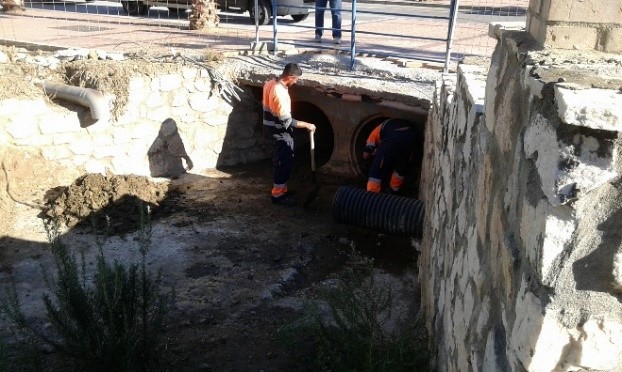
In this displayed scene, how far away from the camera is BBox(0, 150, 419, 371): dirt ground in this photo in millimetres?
4477

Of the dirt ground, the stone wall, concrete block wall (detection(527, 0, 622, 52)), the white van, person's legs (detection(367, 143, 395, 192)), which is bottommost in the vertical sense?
the dirt ground

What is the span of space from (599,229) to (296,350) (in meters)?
3.28

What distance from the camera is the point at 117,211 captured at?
650 centimetres

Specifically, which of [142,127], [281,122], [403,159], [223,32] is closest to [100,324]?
[281,122]

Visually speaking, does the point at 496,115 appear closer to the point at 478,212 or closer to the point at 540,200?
the point at 478,212

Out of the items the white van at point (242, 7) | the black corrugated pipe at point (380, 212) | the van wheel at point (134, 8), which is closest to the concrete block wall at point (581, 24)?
the black corrugated pipe at point (380, 212)

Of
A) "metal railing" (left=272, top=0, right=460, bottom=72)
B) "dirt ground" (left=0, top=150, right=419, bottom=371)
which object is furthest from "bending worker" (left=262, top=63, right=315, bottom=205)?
"metal railing" (left=272, top=0, right=460, bottom=72)

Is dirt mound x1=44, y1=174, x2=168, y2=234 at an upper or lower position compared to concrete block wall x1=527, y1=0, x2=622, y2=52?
lower

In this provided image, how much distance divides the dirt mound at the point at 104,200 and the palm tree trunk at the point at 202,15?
497cm

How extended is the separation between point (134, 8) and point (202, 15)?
3810 mm

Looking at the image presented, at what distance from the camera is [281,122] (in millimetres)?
7000

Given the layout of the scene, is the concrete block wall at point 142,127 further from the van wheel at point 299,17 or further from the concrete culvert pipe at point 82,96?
the van wheel at point 299,17

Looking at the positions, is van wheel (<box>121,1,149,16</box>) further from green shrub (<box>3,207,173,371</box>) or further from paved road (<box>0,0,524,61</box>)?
green shrub (<box>3,207,173,371</box>)

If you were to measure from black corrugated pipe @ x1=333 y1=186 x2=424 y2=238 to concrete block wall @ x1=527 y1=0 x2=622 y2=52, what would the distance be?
379 cm
